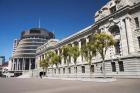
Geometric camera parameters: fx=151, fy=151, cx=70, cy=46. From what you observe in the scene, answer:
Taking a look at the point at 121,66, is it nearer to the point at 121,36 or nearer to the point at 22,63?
the point at 121,36

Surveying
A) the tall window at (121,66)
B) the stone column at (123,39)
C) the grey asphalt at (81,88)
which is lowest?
the grey asphalt at (81,88)

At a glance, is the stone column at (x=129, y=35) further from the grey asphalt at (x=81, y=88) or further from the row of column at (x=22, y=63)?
the row of column at (x=22, y=63)

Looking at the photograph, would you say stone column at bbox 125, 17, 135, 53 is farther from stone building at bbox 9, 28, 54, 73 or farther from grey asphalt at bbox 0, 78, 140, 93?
stone building at bbox 9, 28, 54, 73

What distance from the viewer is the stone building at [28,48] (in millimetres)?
142375

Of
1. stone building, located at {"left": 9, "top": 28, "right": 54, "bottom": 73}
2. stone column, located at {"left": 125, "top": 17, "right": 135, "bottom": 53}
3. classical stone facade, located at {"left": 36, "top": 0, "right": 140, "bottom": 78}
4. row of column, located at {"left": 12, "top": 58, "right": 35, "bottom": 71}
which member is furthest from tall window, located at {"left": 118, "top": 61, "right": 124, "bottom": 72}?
row of column, located at {"left": 12, "top": 58, "right": 35, "bottom": 71}

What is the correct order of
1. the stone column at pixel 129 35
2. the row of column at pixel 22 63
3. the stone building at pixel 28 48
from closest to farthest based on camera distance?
the stone column at pixel 129 35 < the stone building at pixel 28 48 < the row of column at pixel 22 63

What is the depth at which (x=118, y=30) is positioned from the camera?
40.6m

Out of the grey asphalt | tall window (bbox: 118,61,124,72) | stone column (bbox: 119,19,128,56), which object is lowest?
the grey asphalt

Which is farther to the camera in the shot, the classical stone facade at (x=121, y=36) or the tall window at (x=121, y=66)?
the tall window at (x=121, y=66)

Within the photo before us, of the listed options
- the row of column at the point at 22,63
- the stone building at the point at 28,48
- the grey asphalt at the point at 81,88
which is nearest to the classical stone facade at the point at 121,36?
the grey asphalt at the point at 81,88

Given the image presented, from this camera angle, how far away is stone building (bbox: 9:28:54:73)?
142m

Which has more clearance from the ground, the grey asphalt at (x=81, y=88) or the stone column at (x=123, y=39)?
the stone column at (x=123, y=39)

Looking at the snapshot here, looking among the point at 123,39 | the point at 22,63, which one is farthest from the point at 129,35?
the point at 22,63

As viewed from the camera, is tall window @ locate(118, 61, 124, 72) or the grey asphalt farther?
tall window @ locate(118, 61, 124, 72)
